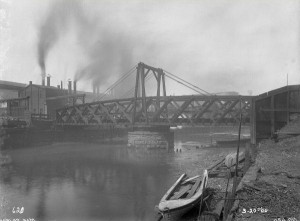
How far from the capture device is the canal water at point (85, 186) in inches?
456

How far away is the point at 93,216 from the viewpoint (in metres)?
11.1

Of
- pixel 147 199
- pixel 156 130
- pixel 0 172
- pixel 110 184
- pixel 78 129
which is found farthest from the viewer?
pixel 78 129

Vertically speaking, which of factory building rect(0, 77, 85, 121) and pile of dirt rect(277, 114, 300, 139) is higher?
factory building rect(0, 77, 85, 121)

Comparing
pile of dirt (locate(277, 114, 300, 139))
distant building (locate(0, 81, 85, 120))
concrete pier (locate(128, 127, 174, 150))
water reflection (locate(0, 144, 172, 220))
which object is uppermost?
distant building (locate(0, 81, 85, 120))

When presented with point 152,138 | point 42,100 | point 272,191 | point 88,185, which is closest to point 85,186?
point 88,185

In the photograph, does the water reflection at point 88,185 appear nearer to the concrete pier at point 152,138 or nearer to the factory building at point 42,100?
the concrete pier at point 152,138

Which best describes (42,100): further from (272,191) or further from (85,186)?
(272,191)

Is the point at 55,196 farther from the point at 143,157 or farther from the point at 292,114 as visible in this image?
the point at 292,114

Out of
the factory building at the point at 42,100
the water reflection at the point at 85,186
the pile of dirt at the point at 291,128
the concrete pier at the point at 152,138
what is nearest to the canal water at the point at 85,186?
the water reflection at the point at 85,186

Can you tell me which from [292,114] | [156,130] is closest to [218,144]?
[156,130]

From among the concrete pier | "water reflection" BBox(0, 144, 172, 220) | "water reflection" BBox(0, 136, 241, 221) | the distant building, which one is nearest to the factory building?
the distant building

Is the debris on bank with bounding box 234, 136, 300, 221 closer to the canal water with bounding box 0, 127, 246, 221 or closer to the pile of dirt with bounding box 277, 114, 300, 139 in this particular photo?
the canal water with bounding box 0, 127, 246, 221

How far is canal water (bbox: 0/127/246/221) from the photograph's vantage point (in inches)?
456

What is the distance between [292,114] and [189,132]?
44027 mm
